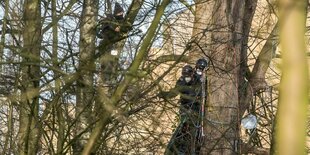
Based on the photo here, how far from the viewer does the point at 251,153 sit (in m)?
9.94

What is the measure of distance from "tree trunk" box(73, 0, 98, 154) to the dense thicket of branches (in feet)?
0.04

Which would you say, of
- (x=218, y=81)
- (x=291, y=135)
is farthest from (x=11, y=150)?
(x=291, y=135)

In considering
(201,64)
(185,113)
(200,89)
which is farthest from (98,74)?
(201,64)

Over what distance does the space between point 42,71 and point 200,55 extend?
247 cm

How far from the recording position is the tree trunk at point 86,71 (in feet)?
20.1

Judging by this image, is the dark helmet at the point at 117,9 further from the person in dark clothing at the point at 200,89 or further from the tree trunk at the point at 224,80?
the tree trunk at the point at 224,80

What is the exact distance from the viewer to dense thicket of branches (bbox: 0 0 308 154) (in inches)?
239

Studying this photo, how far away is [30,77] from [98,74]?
691 millimetres

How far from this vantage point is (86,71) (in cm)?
593

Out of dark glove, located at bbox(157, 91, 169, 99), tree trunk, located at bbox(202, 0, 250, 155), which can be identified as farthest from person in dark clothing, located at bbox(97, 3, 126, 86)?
tree trunk, located at bbox(202, 0, 250, 155)

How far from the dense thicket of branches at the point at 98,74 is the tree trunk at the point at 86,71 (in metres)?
0.01

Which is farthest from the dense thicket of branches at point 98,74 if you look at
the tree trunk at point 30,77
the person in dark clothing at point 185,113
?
the person in dark clothing at point 185,113

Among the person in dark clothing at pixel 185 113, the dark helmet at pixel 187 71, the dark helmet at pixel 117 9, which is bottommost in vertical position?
the person in dark clothing at pixel 185 113

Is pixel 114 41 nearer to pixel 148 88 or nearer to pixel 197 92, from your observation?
pixel 148 88
